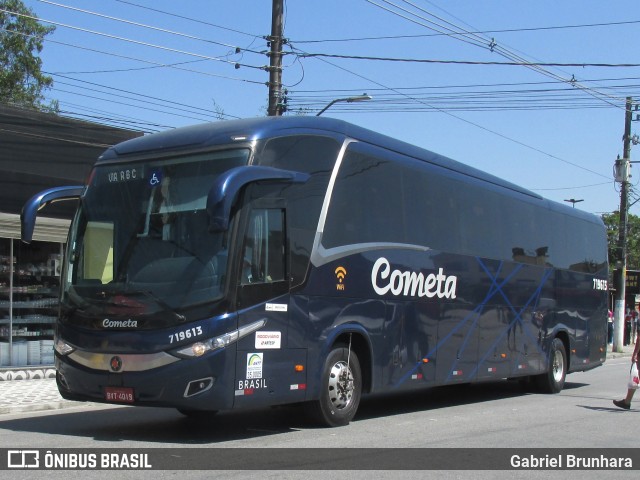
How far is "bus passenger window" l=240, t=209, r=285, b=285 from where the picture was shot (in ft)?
31.6

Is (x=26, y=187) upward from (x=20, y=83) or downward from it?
downward

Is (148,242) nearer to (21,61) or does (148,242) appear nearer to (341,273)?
(341,273)

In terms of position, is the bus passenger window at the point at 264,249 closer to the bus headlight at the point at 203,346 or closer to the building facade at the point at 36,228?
the bus headlight at the point at 203,346

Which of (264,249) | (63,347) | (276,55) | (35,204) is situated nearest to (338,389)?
(264,249)

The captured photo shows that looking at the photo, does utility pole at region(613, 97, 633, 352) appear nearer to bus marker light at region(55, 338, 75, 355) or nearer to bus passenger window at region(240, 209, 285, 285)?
bus passenger window at region(240, 209, 285, 285)

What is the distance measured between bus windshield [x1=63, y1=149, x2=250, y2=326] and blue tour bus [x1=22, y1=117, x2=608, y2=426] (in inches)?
0.7

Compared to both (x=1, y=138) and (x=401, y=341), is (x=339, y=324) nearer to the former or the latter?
(x=401, y=341)

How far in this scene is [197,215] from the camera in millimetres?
9625

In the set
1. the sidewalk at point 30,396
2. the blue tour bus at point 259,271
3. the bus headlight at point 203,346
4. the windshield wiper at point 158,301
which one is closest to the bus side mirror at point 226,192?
the blue tour bus at point 259,271

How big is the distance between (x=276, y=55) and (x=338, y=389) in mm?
10683

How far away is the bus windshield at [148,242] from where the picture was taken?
943 cm

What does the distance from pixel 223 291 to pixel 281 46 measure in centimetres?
1170

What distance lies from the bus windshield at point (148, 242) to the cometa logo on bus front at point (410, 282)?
3.08 meters
